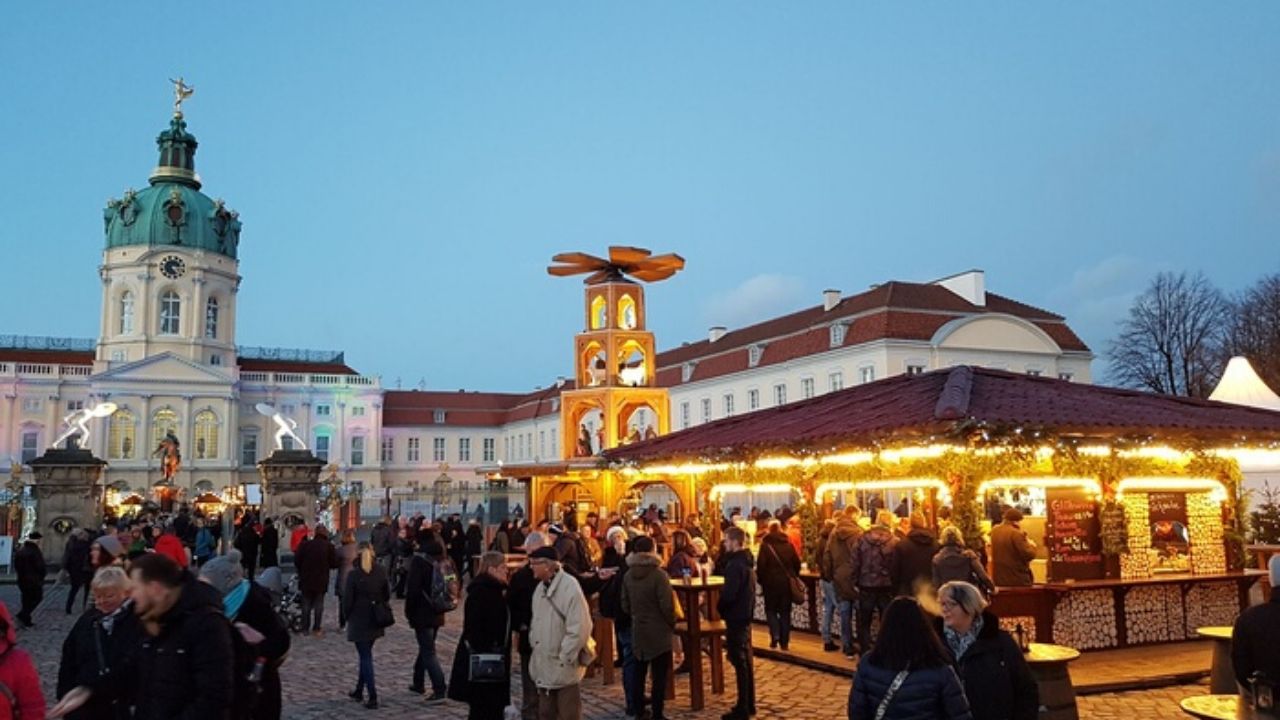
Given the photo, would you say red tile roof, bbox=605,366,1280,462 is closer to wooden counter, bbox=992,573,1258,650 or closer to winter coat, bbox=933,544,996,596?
winter coat, bbox=933,544,996,596

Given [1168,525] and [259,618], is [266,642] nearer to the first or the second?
[259,618]

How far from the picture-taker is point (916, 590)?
1085 centimetres

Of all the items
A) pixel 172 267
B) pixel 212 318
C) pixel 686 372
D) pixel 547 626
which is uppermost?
pixel 172 267

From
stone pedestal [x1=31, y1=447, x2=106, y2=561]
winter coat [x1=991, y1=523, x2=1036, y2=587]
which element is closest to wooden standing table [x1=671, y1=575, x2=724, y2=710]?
winter coat [x1=991, y1=523, x2=1036, y2=587]

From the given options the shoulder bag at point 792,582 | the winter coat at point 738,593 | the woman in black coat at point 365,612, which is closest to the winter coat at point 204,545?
the woman in black coat at point 365,612

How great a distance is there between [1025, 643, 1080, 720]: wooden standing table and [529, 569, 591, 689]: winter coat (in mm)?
3026

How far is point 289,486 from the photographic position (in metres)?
28.8

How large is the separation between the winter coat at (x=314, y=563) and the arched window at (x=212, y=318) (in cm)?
5692

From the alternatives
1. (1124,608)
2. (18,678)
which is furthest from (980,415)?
(18,678)

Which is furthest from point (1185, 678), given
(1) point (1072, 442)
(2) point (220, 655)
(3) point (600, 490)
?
(3) point (600, 490)

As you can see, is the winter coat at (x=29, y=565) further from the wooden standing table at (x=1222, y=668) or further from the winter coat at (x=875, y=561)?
the wooden standing table at (x=1222, y=668)

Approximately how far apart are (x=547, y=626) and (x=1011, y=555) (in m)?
6.04

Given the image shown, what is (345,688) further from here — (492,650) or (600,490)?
(600,490)

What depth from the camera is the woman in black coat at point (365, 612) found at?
10.4 meters
